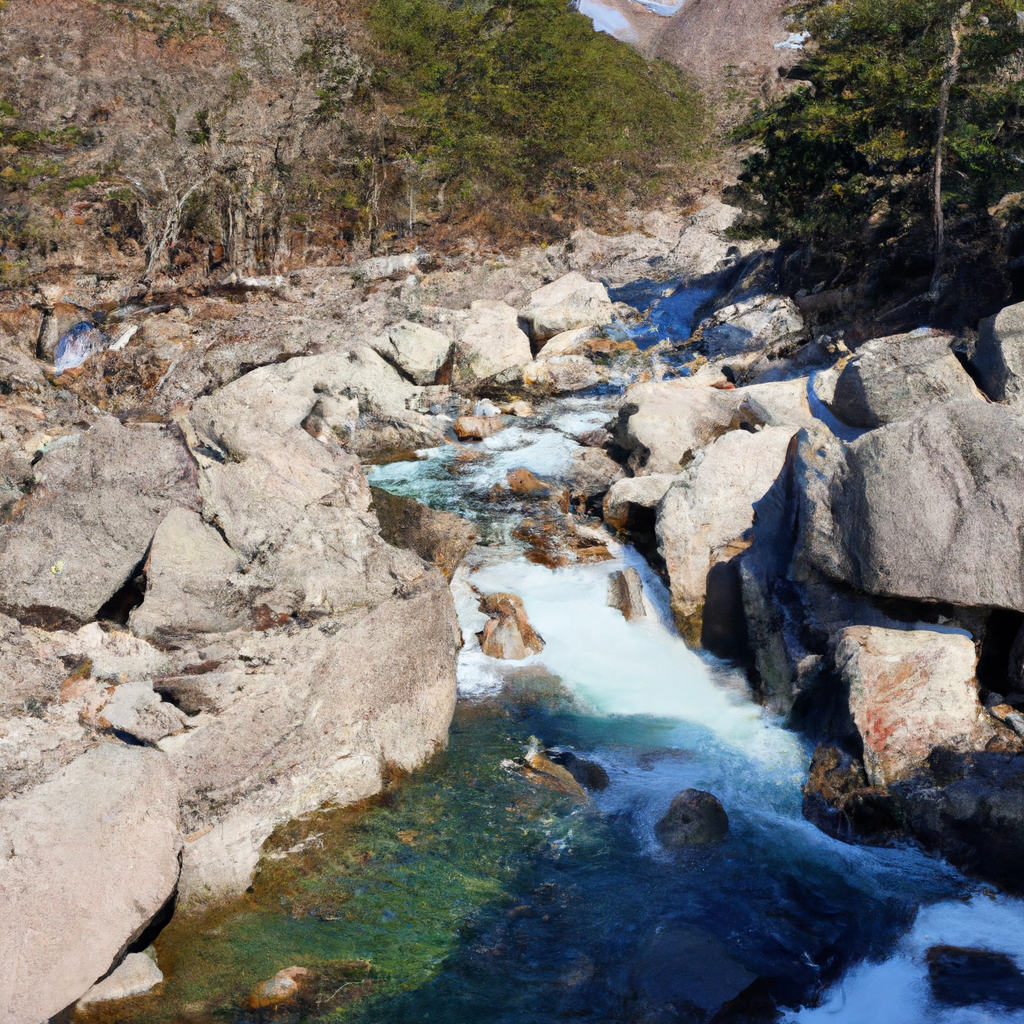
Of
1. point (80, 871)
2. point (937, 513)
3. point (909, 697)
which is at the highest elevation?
point (937, 513)

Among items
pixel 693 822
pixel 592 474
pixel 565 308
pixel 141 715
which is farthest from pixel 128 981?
pixel 565 308

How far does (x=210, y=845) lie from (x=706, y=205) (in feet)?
114

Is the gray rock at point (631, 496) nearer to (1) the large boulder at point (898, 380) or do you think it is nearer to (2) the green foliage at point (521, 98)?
(1) the large boulder at point (898, 380)

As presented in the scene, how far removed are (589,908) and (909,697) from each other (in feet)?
13.8

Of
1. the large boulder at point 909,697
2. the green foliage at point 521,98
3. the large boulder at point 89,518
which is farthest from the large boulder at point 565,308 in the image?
the large boulder at point 909,697

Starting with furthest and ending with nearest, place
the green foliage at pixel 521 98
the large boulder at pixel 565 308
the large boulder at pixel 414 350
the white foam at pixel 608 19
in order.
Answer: the white foam at pixel 608 19
the green foliage at pixel 521 98
the large boulder at pixel 565 308
the large boulder at pixel 414 350

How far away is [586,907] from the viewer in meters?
7.36

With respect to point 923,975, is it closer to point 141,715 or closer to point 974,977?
point 974,977

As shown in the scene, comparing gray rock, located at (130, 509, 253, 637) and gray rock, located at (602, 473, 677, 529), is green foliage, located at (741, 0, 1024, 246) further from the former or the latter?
gray rock, located at (130, 509, 253, 637)

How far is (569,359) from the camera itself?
876 inches

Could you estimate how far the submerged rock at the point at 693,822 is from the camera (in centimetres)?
816

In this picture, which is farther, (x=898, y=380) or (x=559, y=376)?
(x=559, y=376)

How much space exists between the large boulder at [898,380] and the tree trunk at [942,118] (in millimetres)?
5418

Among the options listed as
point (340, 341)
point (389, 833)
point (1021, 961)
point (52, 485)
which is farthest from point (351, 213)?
point (1021, 961)
